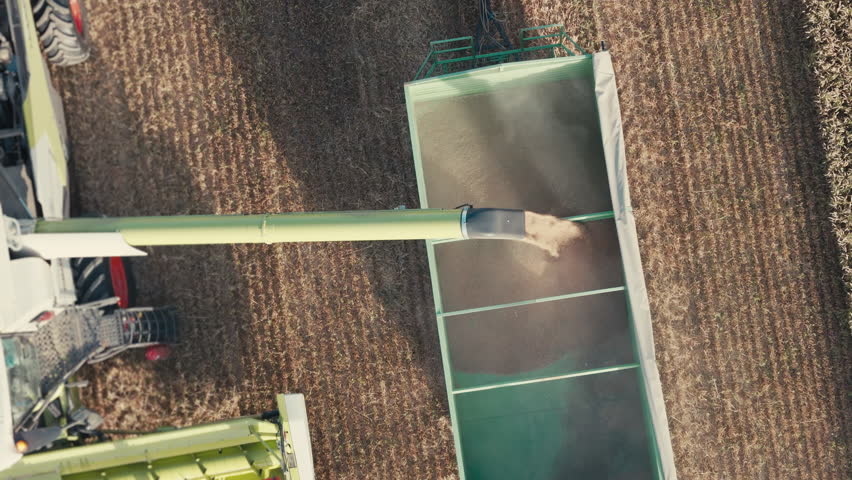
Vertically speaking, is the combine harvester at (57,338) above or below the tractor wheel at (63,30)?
below

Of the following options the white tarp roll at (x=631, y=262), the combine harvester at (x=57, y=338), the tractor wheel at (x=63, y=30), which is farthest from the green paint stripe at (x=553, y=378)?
the tractor wheel at (x=63, y=30)

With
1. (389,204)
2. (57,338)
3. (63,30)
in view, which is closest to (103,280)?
(57,338)

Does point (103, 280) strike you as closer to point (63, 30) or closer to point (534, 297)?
point (63, 30)

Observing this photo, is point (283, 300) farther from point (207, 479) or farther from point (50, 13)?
point (50, 13)

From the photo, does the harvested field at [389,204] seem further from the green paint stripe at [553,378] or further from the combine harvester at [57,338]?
the green paint stripe at [553,378]

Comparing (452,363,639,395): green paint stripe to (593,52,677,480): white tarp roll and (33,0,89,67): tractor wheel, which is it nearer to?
(593,52,677,480): white tarp roll

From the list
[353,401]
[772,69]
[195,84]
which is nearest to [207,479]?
[353,401]
